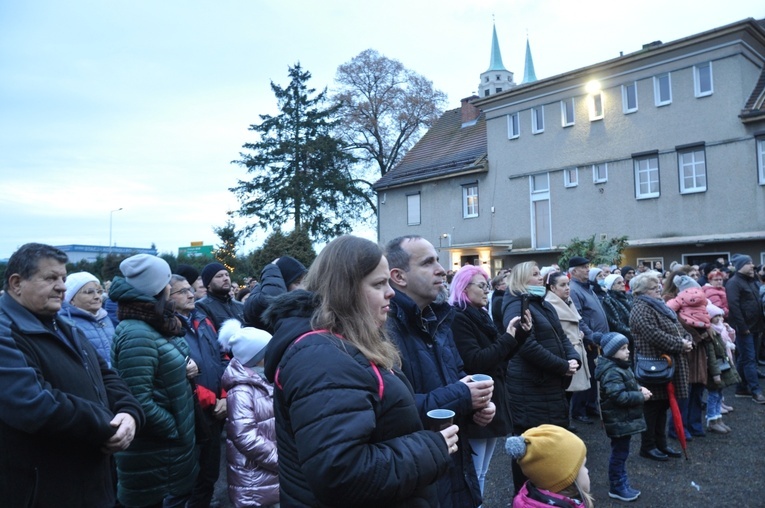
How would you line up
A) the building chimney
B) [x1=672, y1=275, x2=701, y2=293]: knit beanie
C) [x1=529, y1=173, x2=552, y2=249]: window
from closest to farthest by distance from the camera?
[x1=672, y1=275, x2=701, y2=293]: knit beanie, [x1=529, y1=173, x2=552, y2=249]: window, the building chimney

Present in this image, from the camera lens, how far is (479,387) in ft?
8.73

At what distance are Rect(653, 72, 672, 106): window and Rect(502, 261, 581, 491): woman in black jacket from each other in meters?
19.1

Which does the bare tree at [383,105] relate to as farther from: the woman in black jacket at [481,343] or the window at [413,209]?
the woman in black jacket at [481,343]

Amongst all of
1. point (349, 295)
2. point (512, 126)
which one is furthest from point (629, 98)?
point (349, 295)

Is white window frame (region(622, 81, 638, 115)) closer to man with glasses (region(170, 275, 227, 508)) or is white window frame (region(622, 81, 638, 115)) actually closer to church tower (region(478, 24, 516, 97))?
man with glasses (region(170, 275, 227, 508))

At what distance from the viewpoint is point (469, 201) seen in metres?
27.3

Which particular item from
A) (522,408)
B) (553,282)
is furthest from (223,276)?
(553,282)

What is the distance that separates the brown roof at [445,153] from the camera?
91.1ft

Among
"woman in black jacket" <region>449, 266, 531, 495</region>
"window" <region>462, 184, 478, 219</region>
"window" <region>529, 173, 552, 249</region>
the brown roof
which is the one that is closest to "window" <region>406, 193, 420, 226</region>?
the brown roof

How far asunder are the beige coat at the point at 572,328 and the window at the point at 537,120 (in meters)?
19.5

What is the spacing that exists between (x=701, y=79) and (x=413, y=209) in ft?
49.8

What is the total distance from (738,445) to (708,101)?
17050mm

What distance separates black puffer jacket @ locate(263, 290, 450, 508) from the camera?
1.63m

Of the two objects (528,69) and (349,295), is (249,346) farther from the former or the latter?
(528,69)
